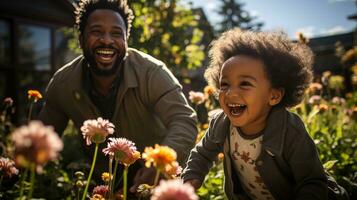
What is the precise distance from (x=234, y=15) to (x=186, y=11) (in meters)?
35.4

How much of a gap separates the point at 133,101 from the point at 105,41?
481 millimetres

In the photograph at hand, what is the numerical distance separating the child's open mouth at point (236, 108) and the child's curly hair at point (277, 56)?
0.67 feet

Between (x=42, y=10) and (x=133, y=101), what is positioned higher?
(x=42, y=10)

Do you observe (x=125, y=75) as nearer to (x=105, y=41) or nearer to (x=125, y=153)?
(x=105, y=41)

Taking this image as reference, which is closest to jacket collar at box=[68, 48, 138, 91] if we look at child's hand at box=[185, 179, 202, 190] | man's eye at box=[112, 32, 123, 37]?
man's eye at box=[112, 32, 123, 37]

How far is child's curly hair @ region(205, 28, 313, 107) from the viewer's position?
6.08ft

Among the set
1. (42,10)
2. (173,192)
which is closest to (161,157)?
(173,192)

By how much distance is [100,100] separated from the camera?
9.68ft

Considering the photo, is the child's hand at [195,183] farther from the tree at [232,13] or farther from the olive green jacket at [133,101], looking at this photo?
the tree at [232,13]

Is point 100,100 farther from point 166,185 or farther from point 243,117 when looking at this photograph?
point 166,185

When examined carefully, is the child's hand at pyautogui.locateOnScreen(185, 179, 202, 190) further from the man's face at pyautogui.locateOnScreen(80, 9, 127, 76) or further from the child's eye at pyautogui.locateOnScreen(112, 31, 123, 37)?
the child's eye at pyautogui.locateOnScreen(112, 31, 123, 37)

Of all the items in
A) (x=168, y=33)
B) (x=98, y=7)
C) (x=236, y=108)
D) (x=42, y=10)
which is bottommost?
(x=236, y=108)

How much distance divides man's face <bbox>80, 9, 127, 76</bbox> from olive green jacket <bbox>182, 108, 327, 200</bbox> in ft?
3.39

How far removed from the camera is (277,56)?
1884mm
